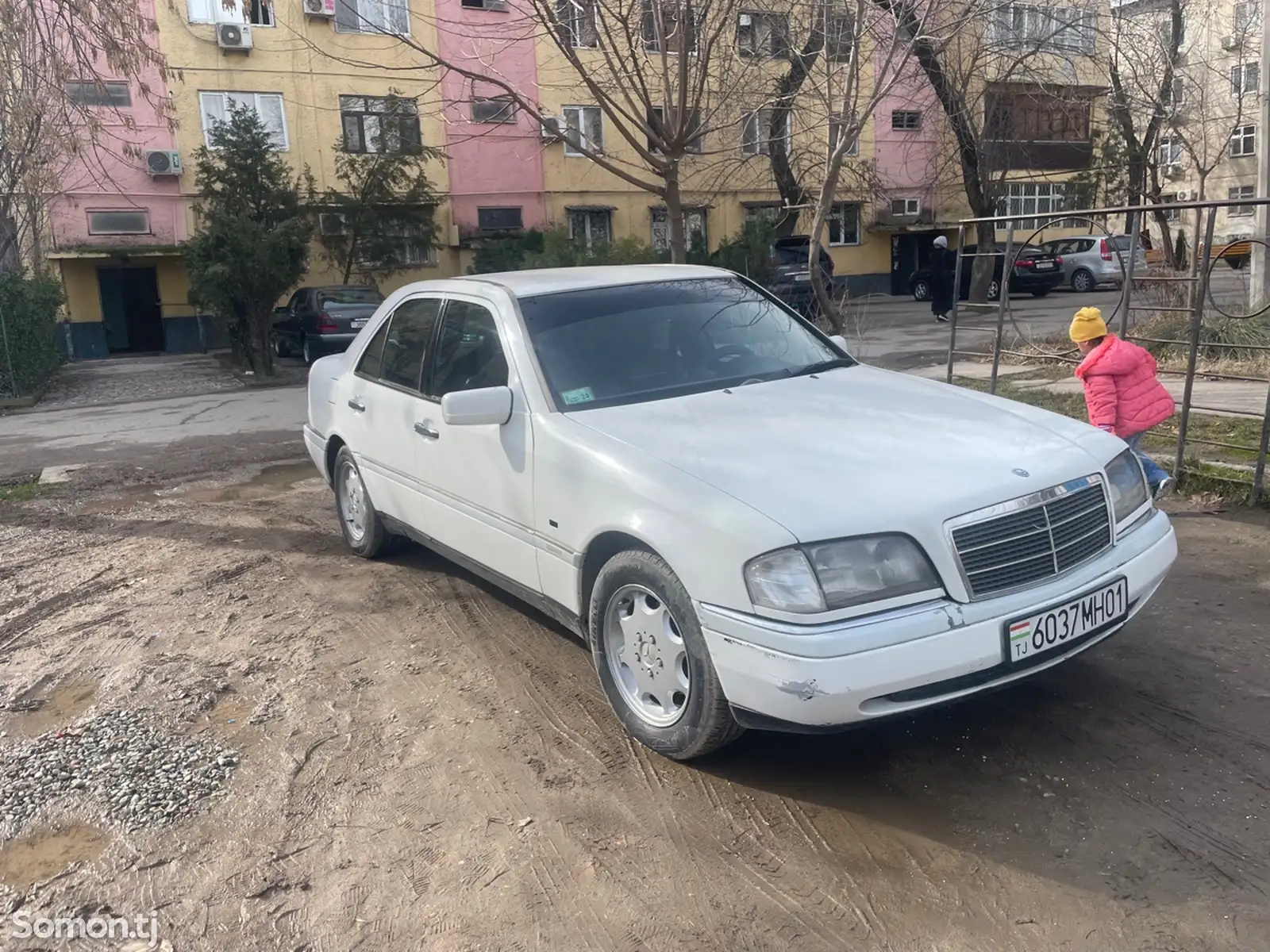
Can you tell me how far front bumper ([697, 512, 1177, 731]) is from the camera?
3082mm

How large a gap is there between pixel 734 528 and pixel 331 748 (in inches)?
72.4

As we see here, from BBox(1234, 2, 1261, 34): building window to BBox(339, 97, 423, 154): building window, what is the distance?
18734mm

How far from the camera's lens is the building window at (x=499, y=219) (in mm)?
28875

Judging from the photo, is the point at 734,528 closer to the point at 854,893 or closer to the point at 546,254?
the point at 854,893

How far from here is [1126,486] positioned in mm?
3969

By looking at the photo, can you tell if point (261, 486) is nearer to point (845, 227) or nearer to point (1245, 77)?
point (1245, 77)

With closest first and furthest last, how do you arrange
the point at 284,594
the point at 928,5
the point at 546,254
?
the point at 284,594
the point at 928,5
the point at 546,254

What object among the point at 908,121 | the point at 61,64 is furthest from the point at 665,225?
the point at 61,64

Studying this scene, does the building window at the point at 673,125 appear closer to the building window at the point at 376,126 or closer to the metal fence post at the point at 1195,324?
the metal fence post at the point at 1195,324

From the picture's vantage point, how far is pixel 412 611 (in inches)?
213

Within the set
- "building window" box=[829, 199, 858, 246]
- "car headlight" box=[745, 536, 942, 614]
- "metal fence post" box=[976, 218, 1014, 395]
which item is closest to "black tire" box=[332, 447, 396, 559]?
"car headlight" box=[745, 536, 942, 614]

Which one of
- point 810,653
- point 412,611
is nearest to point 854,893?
point 810,653

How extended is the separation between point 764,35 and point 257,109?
18836 millimetres

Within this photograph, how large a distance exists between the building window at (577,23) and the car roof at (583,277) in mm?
4714
